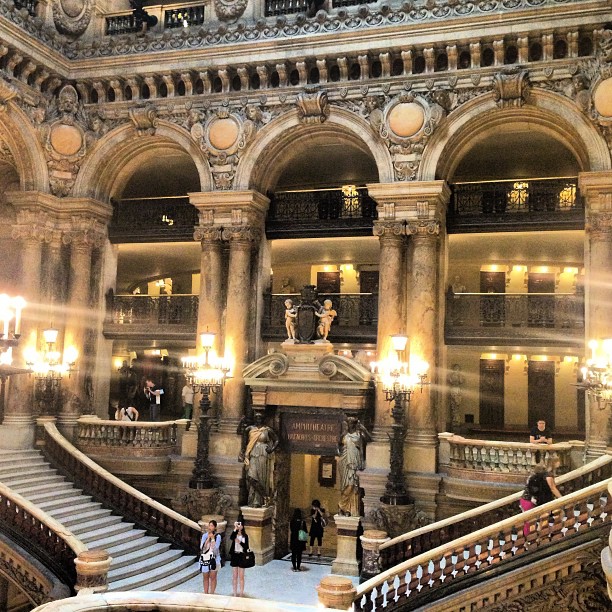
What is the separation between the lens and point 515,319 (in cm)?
1678

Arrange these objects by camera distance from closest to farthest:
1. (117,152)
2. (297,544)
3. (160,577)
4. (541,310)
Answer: (160,577) < (297,544) < (541,310) < (117,152)

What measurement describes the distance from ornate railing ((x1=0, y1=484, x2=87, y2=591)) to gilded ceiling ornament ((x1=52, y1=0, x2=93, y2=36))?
11.3 m

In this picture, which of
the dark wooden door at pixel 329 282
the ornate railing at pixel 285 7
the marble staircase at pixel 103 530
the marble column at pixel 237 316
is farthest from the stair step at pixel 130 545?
the ornate railing at pixel 285 7

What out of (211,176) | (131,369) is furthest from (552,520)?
(131,369)

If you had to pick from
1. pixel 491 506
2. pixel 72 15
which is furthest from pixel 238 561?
pixel 72 15

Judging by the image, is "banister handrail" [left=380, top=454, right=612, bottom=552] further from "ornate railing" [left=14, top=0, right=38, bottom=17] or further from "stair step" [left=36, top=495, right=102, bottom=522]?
"ornate railing" [left=14, top=0, right=38, bottom=17]

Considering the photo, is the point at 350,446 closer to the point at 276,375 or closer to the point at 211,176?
the point at 276,375

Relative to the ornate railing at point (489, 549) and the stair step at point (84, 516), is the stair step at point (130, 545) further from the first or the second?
the ornate railing at point (489, 549)

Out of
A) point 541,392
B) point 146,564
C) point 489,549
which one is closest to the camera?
point 489,549

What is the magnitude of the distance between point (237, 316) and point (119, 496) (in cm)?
472

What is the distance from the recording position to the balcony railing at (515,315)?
16.1 meters

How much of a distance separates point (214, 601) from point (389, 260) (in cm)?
933

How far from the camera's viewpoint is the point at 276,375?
16125mm

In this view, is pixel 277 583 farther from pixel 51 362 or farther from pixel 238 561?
pixel 51 362
